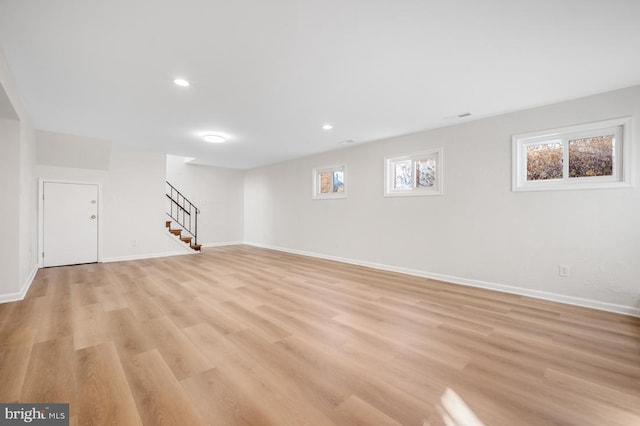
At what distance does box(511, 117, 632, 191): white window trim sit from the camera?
310 centimetres

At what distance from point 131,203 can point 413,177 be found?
686 centimetres

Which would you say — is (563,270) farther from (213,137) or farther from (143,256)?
(143,256)

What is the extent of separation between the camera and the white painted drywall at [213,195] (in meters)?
8.40

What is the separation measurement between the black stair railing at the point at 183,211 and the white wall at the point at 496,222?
473 cm

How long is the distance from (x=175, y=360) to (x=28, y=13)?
9.75 feet

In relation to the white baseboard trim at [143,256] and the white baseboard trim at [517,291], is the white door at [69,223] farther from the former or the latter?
the white baseboard trim at [517,291]

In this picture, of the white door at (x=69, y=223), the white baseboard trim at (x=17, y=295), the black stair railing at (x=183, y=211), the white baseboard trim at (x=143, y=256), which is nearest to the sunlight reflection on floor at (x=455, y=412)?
the white baseboard trim at (x=17, y=295)

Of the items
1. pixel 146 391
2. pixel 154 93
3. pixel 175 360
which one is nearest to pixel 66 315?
pixel 175 360

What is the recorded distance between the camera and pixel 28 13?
199 cm

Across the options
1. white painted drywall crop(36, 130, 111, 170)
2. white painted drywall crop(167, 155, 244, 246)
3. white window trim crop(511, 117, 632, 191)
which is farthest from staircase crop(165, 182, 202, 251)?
white window trim crop(511, 117, 632, 191)

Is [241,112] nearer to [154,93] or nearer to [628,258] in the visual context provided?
[154,93]

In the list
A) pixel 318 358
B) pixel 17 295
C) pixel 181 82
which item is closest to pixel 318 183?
pixel 181 82

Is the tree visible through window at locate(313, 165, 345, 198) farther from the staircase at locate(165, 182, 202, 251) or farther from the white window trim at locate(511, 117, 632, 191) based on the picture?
the staircase at locate(165, 182, 202, 251)

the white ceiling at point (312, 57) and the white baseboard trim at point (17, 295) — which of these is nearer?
the white ceiling at point (312, 57)
